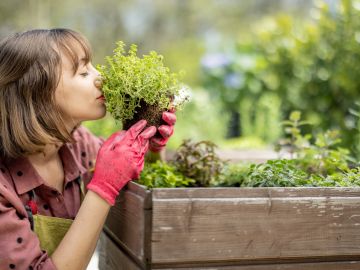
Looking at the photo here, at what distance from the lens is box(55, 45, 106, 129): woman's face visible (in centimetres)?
197

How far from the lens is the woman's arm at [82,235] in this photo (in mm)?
1767

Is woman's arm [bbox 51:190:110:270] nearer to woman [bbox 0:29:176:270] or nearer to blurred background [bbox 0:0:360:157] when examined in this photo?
woman [bbox 0:29:176:270]

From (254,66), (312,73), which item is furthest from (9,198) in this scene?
(254,66)

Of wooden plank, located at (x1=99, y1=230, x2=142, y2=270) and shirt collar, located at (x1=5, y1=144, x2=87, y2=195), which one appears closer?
wooden plank, located at (x1=99, y1=230, x2=142, y2=270)

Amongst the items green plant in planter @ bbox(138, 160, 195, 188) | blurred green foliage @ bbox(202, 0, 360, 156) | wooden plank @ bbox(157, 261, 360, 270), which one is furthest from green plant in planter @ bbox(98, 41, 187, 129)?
blurred green foliage @ bbox(202, 0, 360, 156)

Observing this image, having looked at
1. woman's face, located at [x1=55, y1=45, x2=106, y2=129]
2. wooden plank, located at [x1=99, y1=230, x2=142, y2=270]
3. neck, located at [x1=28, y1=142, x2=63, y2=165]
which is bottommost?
wooden plank, located at [x1=99, y1=230, x2=142, y2=270]

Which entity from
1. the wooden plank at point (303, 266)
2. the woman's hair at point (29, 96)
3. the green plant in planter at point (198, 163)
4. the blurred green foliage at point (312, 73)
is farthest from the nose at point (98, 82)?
the blurred green foliage at point (312, 73)

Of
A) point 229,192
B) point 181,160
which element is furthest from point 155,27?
point 229,192

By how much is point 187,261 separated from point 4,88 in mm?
864

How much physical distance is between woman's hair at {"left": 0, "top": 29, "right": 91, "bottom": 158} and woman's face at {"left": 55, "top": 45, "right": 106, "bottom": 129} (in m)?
0.03

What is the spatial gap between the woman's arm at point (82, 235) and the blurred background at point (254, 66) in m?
0.56

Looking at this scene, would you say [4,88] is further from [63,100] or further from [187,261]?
[187,261]

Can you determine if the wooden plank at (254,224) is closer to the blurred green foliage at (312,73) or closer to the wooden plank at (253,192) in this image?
the wooden plank at (253,192)

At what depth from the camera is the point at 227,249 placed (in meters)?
1.58
